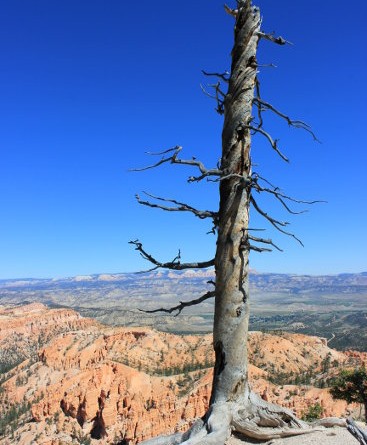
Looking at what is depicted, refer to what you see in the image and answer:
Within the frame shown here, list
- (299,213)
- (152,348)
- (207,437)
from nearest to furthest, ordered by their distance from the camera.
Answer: (207,437) → (299,213) → (152,348)

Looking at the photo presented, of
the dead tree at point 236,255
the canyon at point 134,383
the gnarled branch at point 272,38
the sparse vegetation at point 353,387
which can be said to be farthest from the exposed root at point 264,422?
the canyon at point 134,383

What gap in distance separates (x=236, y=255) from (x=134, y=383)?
67427 millimetres

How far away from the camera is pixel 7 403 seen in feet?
281

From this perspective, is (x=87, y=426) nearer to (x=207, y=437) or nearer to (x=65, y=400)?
(x=65, y=400)

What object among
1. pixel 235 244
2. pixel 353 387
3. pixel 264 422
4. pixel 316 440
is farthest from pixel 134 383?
pixel 235 244

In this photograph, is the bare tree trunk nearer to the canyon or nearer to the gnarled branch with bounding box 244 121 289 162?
the gnarled branch with bounding box 244 121 289 162

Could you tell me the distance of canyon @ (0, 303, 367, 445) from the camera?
52.9 metres

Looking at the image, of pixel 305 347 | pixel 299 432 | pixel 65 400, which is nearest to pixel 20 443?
pixel 65 400

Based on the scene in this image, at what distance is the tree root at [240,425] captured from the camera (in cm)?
419

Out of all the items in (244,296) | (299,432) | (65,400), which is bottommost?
(65,400)

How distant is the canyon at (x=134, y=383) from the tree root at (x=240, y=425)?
124ft

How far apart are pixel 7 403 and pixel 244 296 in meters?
94.9

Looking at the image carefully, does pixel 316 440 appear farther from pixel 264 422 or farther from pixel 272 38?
pixel 272 38

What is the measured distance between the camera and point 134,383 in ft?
220
